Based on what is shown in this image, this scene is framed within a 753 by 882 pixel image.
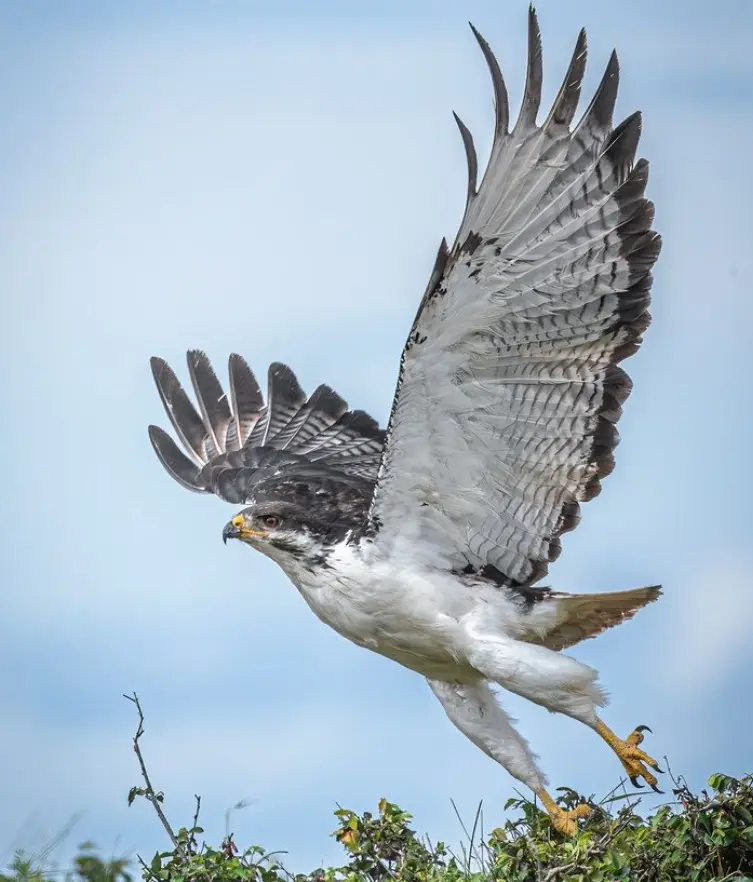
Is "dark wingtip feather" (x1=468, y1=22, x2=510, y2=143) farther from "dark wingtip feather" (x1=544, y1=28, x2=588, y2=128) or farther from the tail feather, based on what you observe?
the tail feather

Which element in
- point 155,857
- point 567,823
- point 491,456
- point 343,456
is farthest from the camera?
point 343,456

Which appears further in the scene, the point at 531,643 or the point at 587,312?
the point at 531,643

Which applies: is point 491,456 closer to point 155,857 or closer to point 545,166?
point 545,166

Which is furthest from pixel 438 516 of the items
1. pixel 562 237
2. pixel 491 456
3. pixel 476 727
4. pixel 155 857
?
pixel 155 857

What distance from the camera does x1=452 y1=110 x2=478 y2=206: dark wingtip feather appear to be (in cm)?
655

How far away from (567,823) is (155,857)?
2.01m

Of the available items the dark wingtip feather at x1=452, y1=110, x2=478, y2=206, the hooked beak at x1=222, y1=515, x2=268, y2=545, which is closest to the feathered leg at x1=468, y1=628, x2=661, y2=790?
the hooked beak at x1=222, y1=515, x2=268, y2=545

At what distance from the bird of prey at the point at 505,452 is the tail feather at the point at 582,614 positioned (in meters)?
0.01

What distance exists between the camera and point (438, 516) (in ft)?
25.7

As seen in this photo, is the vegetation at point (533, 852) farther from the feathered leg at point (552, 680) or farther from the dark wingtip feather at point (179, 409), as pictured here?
the dark wingtip feather at point (179, 409)

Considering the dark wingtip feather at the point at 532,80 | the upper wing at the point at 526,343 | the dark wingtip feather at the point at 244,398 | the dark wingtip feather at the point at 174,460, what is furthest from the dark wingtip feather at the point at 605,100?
→ the dark wingtip feather at the point at 244,398

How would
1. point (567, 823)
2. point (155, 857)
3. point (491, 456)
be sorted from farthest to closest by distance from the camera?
point (491, 456) → point (567, 823) → point (155, 857)

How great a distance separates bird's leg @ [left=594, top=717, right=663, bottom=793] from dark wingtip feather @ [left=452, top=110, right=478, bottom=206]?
2936mm

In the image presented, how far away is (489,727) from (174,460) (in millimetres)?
3898
